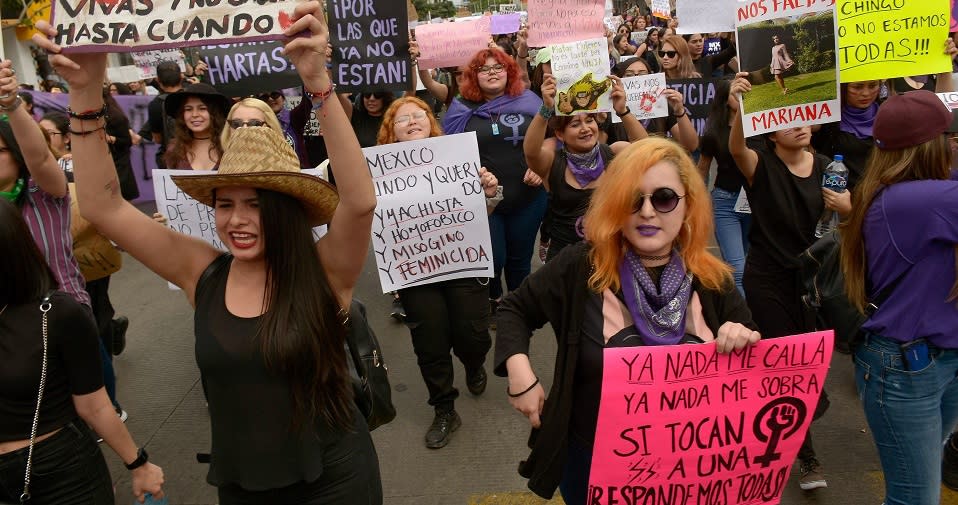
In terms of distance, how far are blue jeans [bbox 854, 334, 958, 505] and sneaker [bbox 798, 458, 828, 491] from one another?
84 cm

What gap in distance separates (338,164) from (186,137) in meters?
2.81

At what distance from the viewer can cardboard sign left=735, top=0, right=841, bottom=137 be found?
354cm

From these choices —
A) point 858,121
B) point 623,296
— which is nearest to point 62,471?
point 623,296

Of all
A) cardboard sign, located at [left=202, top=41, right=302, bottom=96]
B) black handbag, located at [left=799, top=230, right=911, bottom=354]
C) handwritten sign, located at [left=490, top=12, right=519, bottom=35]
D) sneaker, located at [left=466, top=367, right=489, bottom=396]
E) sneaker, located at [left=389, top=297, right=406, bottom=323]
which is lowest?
sneaker, located at [left=466, top=367, right=489, bottom=396]

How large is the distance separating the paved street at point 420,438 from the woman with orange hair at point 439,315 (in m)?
0.22

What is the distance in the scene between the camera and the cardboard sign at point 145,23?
1.80m

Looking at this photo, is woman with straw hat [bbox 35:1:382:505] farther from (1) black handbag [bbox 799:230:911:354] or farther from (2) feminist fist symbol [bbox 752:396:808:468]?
(1) black handbag [bbox 799:230:911:354]

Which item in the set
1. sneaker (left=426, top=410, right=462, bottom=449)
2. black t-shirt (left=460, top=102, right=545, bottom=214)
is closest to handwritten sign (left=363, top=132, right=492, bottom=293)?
black t-shirt (left=460, top=102, right=545, bottom=214)

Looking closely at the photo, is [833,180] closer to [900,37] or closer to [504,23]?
[900,37]

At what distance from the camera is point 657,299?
2127 mm

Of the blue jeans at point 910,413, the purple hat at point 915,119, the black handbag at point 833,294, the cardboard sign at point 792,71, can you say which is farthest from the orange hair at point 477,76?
the blue jeans at point 910,413

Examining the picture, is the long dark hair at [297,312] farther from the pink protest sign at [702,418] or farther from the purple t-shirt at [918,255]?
the purple t-shirt at [918,255]

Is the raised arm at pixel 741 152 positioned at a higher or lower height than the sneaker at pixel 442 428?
higher

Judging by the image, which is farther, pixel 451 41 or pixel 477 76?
pixel 451 41
